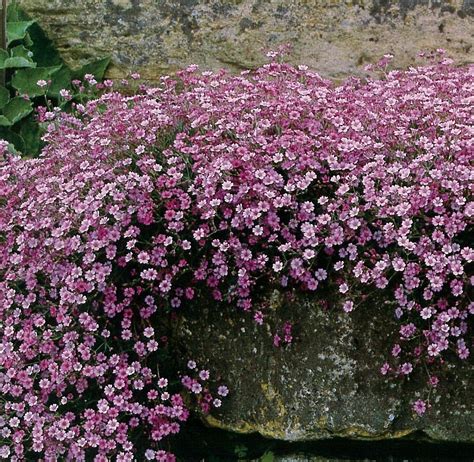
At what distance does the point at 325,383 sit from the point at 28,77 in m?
3.01

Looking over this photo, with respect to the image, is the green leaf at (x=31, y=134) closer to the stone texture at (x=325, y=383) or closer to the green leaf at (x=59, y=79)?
the green leaf at (x=59, y=79)

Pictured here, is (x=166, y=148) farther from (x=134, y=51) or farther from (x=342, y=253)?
(x=134, y=51)

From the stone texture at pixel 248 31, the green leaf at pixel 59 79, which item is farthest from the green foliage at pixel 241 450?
the green leaf at pixel 59 79

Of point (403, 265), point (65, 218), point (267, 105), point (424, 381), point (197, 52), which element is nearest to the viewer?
point (403, 265)

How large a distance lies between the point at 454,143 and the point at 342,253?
0.63m

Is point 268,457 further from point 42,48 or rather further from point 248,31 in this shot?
point 42,48

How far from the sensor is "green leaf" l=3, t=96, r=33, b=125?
5012 millimetres

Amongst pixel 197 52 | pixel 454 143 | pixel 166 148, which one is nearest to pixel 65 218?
pixel 166 148

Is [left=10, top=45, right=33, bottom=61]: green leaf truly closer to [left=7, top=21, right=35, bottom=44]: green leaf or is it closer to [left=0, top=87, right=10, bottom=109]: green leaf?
[left=7, top=21, right=35, bottom=44]: green leaf

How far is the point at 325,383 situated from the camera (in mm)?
3178

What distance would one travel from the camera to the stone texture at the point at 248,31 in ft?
17.2

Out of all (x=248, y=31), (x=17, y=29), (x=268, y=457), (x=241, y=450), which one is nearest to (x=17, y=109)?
(x=17, y=29)

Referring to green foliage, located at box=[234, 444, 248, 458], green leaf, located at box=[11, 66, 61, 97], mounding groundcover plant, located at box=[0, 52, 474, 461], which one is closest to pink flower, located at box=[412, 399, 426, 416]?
mounding groundcover plant, located at box=[0, 52, 474, 461]

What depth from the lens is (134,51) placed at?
18.0ft
